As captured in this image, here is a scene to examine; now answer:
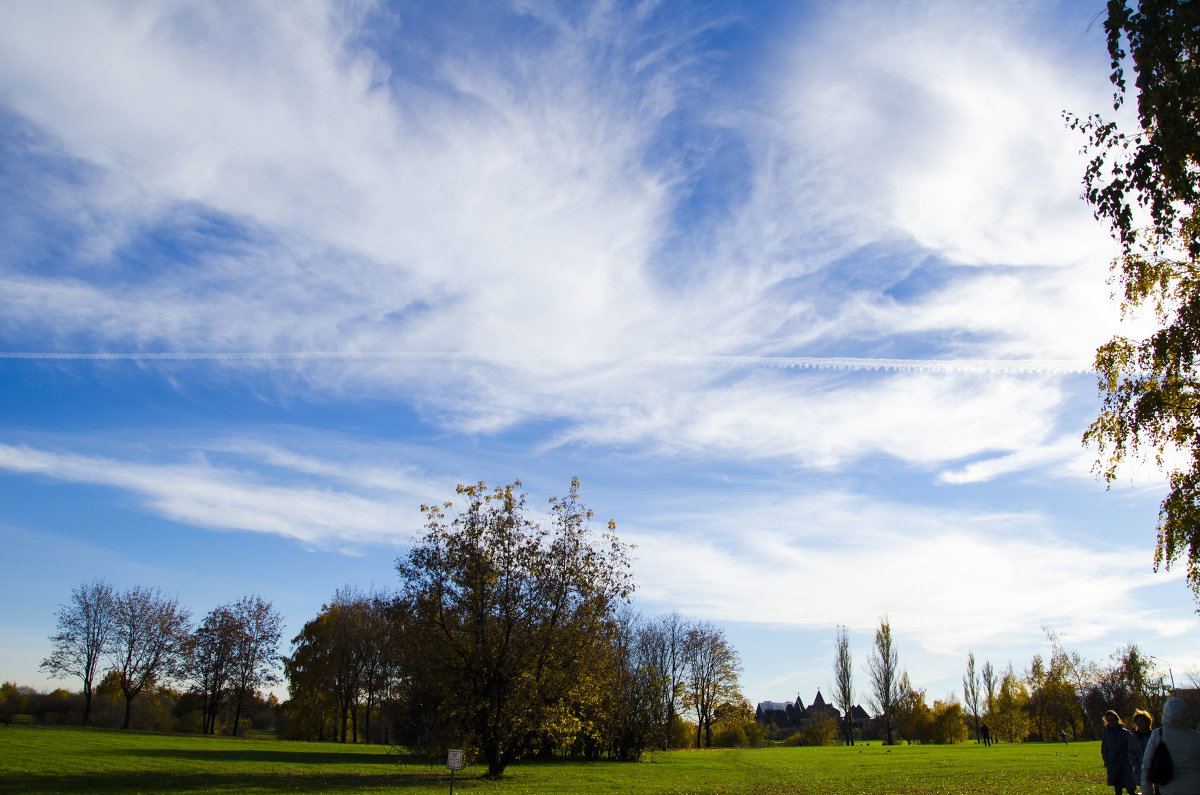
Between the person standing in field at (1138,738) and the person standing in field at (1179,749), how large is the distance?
4099mm

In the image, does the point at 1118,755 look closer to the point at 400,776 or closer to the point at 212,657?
the point at 400,776

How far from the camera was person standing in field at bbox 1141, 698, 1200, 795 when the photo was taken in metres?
8.45

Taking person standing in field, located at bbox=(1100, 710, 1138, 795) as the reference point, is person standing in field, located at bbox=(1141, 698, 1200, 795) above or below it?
above

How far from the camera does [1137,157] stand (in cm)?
1329

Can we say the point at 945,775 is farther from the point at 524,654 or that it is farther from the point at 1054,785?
the point at 524,654

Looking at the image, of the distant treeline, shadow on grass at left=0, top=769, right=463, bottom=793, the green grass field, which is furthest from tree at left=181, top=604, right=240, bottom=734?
shadow on grass at left=0, top=769, right=463, bottom=793

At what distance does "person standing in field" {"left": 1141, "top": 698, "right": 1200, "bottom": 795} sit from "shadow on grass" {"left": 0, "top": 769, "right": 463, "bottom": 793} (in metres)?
21.8

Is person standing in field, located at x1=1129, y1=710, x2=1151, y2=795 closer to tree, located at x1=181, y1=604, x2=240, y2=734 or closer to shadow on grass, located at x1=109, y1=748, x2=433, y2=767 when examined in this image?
shadow on grass, located at x1=109, y1=748, x2=433, y2=767

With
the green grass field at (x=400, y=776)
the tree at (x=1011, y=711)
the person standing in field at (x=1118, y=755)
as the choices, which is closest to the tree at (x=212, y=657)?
the green grass field at (x=400, y=776)

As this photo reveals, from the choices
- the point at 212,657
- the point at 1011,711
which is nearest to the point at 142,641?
the point at 212,657

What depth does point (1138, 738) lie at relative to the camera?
13680mm

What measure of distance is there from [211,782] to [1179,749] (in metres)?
25.5

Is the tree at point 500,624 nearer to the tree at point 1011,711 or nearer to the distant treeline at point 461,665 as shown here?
the distant treeline at point 461,665

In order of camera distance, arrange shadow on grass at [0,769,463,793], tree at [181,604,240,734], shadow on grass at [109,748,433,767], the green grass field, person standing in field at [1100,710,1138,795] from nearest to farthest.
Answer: person standing in field at [1100,710,1138,795] < shadow on grass at [0,769,463,793] < the green grass field < shadow on grass at [109,748,433,767] < tree at [181,604,240,734]
